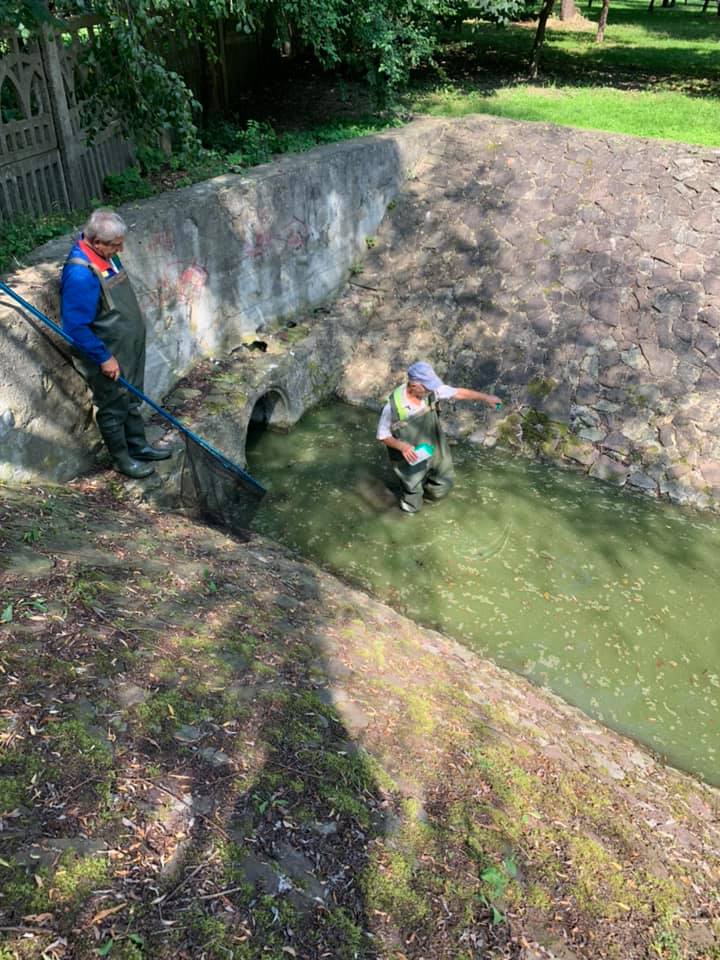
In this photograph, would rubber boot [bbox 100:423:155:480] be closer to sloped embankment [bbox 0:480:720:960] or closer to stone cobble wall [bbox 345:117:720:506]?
sloped embankment [bbox 0:480:720:960]

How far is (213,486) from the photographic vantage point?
6.57 m

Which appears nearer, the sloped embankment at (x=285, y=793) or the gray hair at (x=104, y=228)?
the sloped embankment at (x=285, y=793)

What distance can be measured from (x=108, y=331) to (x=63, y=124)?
2.76 metres

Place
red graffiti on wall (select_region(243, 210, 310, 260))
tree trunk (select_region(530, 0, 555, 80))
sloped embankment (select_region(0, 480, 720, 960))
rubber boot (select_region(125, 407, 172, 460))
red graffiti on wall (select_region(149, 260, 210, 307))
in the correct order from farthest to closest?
1. tree trunk (select_region(530, 0, 555, 80))
2. red graffiti on wall (select_region(243, 210, 310, 260))
3. red graffiti on wall (select_region(149, 260, 210, 307))
4. rubber boot (select_region(125, 407, 172, 460))
5. sloped embankment (select_region(0, 480, 720, 960))

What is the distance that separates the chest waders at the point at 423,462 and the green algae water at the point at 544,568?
224 mm

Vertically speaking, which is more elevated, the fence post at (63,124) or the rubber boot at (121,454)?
the fence post at (63,124)

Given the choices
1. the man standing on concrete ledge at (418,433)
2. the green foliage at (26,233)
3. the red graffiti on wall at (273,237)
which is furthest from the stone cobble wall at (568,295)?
the green foliage at (26,233)

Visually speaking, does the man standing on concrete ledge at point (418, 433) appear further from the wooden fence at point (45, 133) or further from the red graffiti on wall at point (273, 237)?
the wooden fence at point (45, 133)

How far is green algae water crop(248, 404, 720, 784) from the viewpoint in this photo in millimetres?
5410

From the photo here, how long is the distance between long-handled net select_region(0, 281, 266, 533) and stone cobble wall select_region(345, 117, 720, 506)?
298 centimetres

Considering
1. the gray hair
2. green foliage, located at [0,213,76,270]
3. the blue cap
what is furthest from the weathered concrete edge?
the blue cap

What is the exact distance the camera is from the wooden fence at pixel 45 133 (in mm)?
6227

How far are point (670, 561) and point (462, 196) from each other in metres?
6.16

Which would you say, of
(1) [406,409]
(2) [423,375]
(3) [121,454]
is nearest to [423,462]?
(1) [406,409]
